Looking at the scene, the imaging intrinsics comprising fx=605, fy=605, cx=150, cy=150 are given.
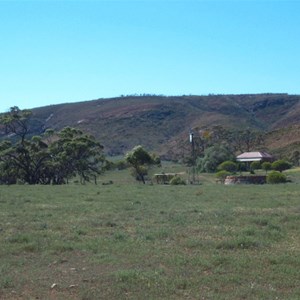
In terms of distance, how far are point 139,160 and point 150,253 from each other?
150 ft

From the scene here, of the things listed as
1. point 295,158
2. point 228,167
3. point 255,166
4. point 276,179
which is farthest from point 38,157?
point 295,158

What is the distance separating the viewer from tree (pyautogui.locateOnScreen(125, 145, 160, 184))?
5650cm

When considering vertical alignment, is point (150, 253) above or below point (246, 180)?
above

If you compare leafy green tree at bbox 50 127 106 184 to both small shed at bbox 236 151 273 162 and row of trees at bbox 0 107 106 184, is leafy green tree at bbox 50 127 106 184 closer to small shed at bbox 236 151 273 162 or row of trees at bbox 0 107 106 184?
row of trees at bbox 0 107 106 184

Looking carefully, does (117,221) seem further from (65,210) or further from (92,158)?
(92,158)

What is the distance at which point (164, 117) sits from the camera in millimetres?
151625

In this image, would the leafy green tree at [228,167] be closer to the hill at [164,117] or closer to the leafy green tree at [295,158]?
the leafy green tree at [295,158]

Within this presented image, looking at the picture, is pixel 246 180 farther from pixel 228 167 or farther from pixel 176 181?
pixel 228 167

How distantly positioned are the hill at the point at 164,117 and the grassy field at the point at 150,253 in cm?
8772

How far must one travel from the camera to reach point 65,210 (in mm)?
20516

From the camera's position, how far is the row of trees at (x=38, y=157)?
53938mm

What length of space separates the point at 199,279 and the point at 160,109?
482 ft

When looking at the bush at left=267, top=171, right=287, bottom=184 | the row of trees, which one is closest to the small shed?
the row of trees

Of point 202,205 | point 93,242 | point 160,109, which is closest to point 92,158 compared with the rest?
point 202,205
